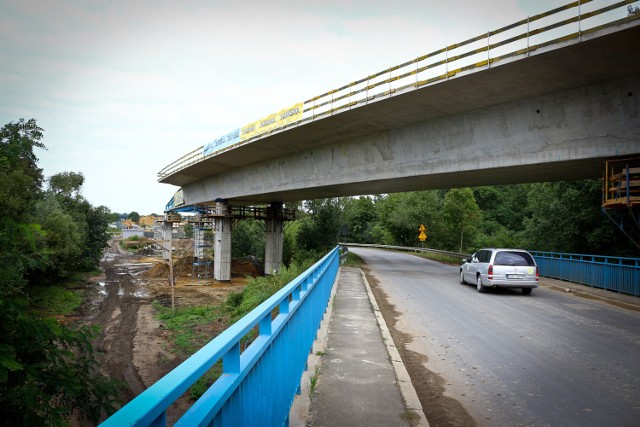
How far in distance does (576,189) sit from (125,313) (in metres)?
26.4

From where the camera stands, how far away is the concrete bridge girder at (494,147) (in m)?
12.1

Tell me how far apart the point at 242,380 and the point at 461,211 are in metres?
45.2

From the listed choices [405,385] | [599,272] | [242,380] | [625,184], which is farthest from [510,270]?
[242,380]

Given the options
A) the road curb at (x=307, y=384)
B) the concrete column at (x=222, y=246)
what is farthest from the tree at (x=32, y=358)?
the concrete column at (x=222, y=246)

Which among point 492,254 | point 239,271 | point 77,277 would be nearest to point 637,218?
point 492,254

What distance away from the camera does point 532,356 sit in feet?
23.2

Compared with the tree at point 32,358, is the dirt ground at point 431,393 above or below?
below

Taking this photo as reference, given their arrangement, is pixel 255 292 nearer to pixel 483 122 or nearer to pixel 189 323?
pixel 189 323

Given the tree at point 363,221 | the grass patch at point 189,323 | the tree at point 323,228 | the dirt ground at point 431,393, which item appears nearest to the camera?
the dirt ground at point 431,393

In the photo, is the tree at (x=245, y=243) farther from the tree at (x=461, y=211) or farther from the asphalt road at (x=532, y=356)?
the asphalt road at (x=532, y=356)

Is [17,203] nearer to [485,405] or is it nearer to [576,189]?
[485,405]

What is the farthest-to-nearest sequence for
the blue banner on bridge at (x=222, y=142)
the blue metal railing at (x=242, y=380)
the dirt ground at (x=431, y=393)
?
1. the blue banner on bridge at (x=222, y=142)
2. the dirt ground at (x=431, y=393)
3. the blue metal railing at (x=242, y=380)

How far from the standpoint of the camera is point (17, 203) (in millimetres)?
18734

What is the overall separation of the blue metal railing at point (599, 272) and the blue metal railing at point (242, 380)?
50.8ft
